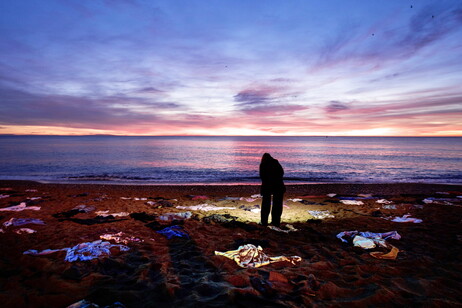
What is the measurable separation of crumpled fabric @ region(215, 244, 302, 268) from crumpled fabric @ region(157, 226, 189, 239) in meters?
1.59

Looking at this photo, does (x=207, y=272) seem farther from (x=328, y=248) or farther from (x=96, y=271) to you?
(x=328, y=248)

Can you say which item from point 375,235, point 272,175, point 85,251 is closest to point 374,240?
point 375,235

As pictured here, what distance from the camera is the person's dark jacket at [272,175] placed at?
24.7 ft

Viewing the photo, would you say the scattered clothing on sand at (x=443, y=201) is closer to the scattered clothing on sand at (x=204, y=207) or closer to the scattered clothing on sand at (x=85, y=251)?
the scattered clothing on sand at (x=204, y=207)

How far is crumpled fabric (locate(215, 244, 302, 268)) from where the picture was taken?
485 centimetres

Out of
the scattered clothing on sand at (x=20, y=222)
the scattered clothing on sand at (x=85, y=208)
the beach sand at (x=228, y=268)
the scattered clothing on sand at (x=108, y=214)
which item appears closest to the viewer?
→ the beach sand at (x=228, y=268)

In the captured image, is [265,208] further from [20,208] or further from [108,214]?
[20,208]

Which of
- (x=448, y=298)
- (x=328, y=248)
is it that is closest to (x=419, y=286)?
(x=448, y=298)

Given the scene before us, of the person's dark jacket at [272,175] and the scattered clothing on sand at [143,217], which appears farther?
the scattered clothing on sand at [143,217]

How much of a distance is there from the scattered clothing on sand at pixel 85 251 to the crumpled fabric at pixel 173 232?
122cm

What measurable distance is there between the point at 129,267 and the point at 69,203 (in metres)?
8.02

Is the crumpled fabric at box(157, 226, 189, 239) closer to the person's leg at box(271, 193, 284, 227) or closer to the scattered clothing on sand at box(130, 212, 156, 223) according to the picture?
the scattered clothing on sand at box(130, 212, 156, 223)

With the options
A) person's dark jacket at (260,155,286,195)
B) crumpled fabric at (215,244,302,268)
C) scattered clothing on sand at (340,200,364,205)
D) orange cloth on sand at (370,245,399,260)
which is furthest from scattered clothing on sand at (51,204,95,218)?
scattered clothing on sand at (340,200,364,205)

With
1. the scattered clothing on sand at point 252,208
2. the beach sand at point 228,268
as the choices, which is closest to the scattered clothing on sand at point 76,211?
the beach sand at point 228,268
